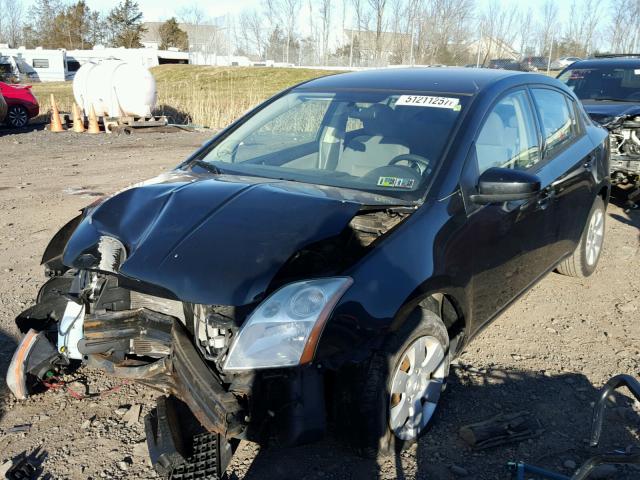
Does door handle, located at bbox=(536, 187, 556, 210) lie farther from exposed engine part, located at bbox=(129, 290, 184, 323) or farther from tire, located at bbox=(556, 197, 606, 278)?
exposed engine part, located at bbox=(129, 290, 184, 323)

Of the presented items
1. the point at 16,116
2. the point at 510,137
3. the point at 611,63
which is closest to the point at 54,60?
the point at 16,116

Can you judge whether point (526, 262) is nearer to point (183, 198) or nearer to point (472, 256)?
point (472, 256)

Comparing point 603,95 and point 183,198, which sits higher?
point 603,95

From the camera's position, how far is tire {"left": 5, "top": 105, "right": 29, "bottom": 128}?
17.3m

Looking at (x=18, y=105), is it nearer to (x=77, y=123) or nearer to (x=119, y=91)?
(x=77, y=123)

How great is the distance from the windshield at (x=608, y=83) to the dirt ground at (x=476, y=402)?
3548 mm

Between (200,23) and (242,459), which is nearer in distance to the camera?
(242,459)

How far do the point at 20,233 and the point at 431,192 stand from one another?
5120 mm

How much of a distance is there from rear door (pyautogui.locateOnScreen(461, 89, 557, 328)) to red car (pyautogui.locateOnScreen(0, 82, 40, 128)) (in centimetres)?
1694

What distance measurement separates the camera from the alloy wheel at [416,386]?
2.82m

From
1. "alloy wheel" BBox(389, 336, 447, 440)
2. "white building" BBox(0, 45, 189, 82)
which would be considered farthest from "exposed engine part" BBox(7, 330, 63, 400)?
"white building" BBox(0, 45, 189, 82)

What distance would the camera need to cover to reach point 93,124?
1730 centimetres

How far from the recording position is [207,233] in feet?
8.85

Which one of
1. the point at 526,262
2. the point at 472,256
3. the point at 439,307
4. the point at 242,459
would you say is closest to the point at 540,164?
the point at 526,262
